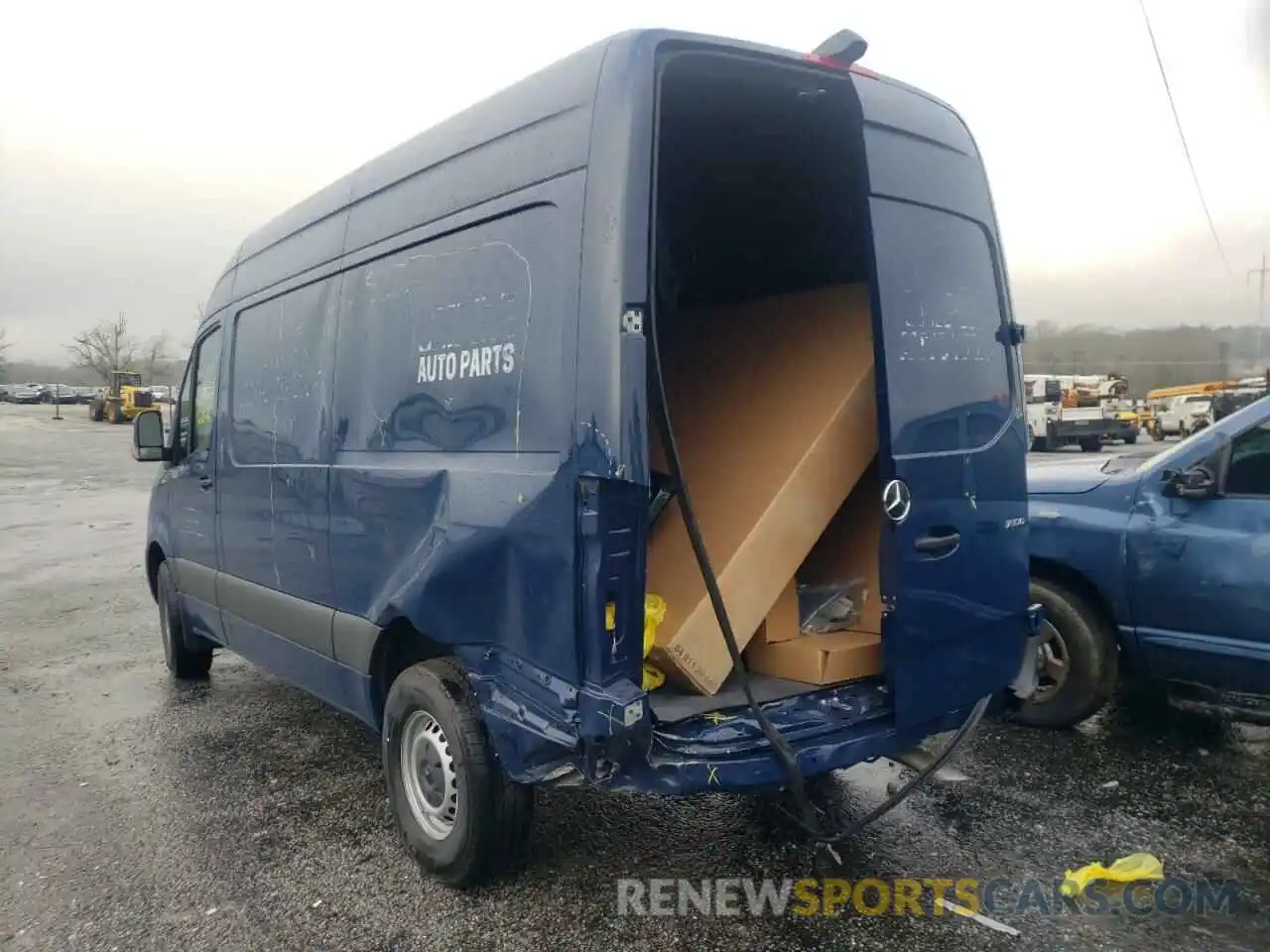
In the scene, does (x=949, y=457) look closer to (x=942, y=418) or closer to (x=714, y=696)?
(x=942, y=418)

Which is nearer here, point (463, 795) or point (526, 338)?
point (526, 338)

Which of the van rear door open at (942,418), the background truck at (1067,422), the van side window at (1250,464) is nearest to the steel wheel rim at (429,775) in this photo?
the van rear door open at (942,418)

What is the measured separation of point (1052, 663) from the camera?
493 cm

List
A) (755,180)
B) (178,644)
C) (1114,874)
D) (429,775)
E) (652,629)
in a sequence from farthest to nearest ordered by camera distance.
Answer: (178,644), (755,180), (429,775), (1114,874), (652,629)

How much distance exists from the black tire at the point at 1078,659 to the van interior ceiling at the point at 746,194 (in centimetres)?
209

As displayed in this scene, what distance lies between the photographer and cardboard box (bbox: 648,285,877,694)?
3314 millimetres

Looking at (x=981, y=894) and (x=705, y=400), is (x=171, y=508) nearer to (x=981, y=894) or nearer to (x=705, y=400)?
(x=705, y=400)

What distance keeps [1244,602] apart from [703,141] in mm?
3151

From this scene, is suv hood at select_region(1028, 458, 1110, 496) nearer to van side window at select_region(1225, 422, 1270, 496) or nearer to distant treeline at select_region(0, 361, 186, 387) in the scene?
van side window at select_region(1225, 422, 1270, 496)

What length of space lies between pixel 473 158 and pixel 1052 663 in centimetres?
381

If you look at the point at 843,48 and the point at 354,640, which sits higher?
the point at 843,48

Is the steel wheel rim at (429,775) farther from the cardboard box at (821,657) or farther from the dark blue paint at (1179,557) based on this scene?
the dark blue paint at (1179,557)

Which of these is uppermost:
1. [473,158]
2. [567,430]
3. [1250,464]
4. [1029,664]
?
[473,158]

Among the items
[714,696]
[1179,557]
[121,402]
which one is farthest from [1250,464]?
[121,402]
